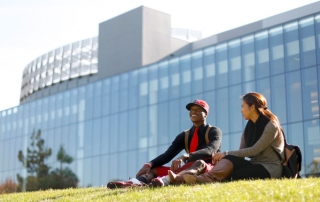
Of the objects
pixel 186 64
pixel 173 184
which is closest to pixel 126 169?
pixel 186 64

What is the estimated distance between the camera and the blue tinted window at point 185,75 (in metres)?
39.0

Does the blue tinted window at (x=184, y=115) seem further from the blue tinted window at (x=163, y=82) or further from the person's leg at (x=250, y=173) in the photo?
the person's leg at (x=250, y=173)

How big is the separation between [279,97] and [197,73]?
21.9 feet

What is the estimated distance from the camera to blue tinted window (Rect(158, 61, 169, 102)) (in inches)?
1592

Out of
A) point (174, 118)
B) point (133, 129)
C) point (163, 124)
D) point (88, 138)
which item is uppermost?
point (174, 118)

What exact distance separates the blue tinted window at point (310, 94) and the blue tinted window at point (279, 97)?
120cm

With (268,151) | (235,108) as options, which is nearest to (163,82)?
(235,108)

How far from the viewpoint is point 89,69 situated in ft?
180

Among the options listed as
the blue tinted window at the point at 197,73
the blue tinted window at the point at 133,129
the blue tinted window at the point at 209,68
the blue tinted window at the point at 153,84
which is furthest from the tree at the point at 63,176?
the blue tinted window at the point at 209,68

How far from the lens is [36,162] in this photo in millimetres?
50531

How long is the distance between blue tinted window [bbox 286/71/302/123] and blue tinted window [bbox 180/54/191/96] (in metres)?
7.52

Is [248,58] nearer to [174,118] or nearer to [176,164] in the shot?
[174,118]

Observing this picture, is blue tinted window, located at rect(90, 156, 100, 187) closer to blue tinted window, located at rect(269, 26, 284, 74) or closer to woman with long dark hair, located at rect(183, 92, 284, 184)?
blue tinted window, located at rect(269, 26, 284, 74)

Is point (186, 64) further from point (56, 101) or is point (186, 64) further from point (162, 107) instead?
point (56, 101)
